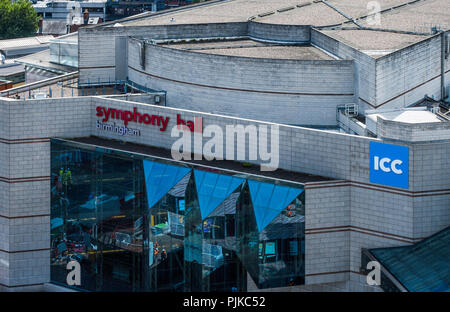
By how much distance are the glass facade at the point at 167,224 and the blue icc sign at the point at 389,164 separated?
5.34 m

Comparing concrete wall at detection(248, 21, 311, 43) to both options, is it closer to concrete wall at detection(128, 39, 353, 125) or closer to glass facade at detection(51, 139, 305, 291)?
concrete wall at detection(128, 39, 353, 125)

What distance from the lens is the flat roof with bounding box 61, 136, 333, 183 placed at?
65.1m

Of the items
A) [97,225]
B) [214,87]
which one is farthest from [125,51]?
[97,225]

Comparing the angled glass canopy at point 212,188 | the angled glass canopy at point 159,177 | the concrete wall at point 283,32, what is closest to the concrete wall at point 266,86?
the angled glass canopy at point 159,177

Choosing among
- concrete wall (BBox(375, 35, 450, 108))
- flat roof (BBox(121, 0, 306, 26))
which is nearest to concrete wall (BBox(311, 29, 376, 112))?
concrete wall (BBox(375, 35, 450, 108))

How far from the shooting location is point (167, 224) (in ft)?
224

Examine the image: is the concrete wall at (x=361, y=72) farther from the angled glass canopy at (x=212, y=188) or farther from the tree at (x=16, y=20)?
the tree at (x=16, y=20)

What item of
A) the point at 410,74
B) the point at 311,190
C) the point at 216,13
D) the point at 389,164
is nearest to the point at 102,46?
the point at 216,13

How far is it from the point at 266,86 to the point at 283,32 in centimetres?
1149

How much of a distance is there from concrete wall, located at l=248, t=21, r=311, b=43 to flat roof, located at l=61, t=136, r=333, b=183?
18783mm

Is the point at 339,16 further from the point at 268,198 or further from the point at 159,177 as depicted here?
the point at 268,198

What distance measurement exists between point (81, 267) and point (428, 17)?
4057 cm

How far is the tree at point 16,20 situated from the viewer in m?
191

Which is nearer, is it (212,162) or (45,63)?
(212,162)
